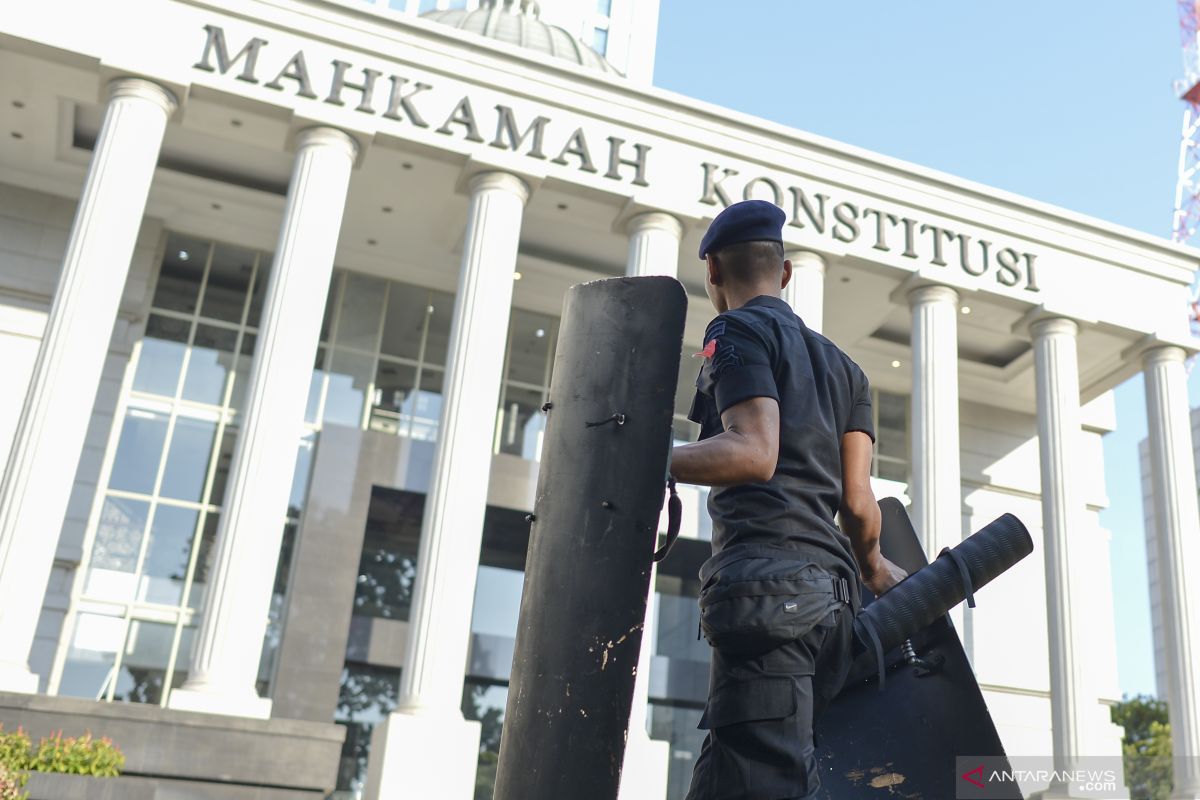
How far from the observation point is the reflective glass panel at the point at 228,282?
91.0 feet

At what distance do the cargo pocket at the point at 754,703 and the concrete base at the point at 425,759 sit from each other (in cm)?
1732

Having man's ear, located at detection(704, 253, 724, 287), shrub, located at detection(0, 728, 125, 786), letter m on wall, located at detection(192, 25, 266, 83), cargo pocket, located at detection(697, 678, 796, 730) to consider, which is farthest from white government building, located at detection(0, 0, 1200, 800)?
cargo pocket, located at detection(697, 678, 796, 730)

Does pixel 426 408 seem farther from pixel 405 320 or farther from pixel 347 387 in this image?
pixel 405 320

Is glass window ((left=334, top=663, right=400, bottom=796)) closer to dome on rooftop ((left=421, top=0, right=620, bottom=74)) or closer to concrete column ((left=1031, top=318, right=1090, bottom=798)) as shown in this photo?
concrete column ((left=1031, top=318, right=1090, bottom=798))

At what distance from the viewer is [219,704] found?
18.2 meters

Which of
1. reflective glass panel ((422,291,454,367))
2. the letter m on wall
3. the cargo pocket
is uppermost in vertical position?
the letter m on wall

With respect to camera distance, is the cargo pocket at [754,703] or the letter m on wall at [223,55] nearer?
the cargo pocket at [754,703]

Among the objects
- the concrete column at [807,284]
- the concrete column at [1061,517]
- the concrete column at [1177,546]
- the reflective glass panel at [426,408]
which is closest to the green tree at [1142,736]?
the concrete column at [1177,546]

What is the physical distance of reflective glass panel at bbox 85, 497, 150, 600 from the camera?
24406 millimetres

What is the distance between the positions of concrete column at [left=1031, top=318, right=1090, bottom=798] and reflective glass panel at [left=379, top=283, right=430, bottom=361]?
15.4 m

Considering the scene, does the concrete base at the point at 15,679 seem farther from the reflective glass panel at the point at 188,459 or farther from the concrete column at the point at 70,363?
the reflective glass panel at the point at 188,459

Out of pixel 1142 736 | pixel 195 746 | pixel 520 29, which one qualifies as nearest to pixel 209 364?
pixel 195 746

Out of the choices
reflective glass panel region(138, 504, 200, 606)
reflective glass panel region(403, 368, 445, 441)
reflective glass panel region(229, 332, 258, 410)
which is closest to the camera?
reflective glass panel region(138, 504, 200, 606)

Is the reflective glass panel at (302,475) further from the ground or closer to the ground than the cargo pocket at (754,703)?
further from the ground
